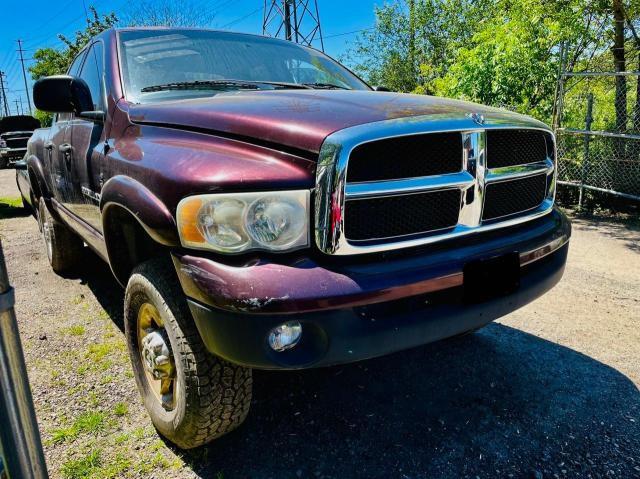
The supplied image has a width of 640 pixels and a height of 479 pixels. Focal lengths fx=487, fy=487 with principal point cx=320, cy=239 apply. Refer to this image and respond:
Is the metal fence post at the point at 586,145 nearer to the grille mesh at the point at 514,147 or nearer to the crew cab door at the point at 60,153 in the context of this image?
the grille mesh at the point at 514,147

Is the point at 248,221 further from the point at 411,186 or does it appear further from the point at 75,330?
the point at 75,330

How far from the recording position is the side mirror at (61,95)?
8.78 ft

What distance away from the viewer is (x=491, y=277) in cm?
195

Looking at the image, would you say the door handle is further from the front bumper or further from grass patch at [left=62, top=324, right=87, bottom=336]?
the front bumper

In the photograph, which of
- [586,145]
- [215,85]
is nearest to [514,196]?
[215,85]

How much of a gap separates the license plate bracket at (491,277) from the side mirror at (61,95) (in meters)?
2.31

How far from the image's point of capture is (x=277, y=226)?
1657 millimetres

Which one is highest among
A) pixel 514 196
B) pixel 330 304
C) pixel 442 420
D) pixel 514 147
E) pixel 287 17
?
pixel 287 17

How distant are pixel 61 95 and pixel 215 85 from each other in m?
0.87

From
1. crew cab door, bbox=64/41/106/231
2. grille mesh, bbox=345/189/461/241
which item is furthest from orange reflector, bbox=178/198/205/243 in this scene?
crew cab door, bbox=64/41/106/231

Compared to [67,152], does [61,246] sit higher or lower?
lower

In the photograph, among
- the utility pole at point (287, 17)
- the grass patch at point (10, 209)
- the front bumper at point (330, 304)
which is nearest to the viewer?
the front bumper at point (330, 304)

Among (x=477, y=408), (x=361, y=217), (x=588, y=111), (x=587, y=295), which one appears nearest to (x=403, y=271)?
(x=361, y=217)

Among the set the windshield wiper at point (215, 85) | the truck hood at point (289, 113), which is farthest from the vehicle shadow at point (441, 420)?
the windshield wiper at point (215, 85)
